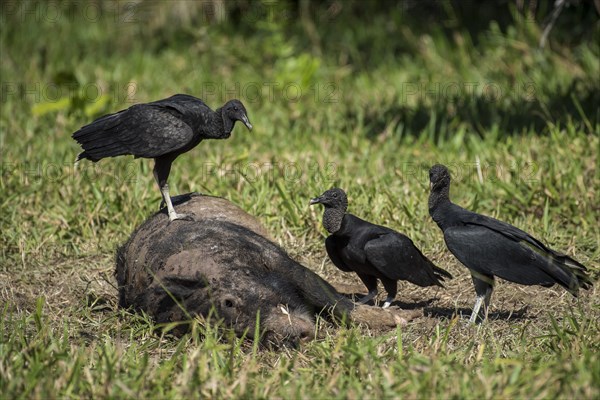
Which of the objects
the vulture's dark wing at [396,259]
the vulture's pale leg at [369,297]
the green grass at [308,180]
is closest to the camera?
the green grass at [308,180]

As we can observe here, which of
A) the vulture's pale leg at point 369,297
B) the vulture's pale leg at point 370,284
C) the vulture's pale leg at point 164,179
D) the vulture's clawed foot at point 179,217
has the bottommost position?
the vulture's pale leg at point 369,297

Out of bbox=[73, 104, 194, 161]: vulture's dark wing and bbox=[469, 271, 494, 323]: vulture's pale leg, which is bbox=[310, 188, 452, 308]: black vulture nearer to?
bbox=[469, 271, 494, 323]: vulture's pale leg

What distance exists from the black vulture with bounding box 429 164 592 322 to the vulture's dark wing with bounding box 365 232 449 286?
8.5 inches

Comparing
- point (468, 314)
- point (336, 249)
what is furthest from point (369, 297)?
point (468, 314)

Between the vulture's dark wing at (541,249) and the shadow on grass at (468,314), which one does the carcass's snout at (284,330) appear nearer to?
the shadow on grass at (468,314)

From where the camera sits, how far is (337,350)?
355 cm

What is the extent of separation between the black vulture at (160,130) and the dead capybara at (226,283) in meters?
0.27

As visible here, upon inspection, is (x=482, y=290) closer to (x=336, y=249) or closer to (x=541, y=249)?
(x=541, y=249)


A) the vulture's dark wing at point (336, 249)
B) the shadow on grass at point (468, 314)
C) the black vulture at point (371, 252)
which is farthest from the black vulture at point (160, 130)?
the shadow on grass at point (468, 314)

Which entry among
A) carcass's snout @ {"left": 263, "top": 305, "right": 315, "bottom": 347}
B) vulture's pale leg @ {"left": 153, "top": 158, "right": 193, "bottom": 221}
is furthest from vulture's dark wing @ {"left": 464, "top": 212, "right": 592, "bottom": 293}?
vulture's pale leg @ {"left": 153, "top": 158, "right": 193, "bottom": 221}

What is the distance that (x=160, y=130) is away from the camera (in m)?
4.33

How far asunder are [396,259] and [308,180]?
5.68ft

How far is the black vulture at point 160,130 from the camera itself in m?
4.32

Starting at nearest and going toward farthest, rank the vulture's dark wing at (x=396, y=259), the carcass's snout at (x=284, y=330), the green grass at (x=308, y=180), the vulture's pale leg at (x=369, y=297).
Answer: the green grass at (x=308, y=180) → the carcass's snout at (x=284, y=330) → the vulture's dark wing at (x=396, y=259) → the vulture's pale leg at (x=369, y=297)
